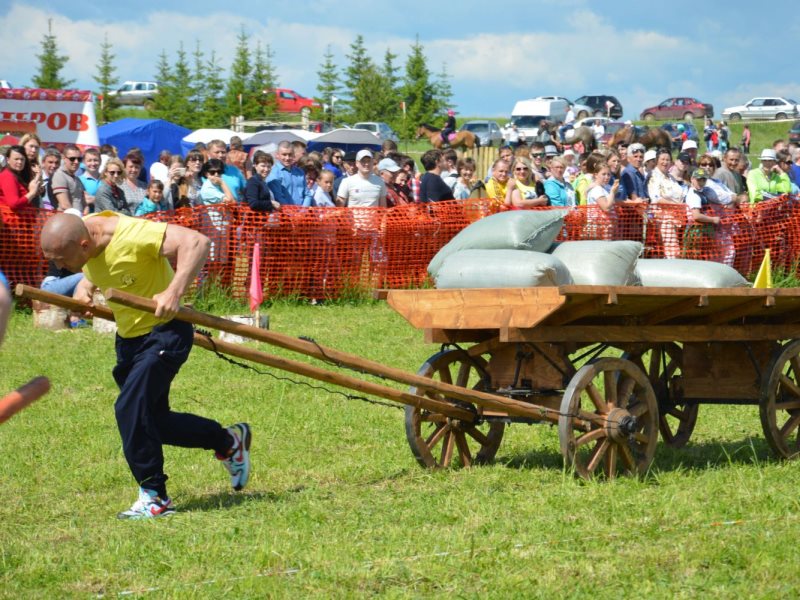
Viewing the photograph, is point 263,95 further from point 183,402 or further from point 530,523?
point 530,523

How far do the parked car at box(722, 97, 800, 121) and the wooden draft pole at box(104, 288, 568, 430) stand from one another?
62822mm

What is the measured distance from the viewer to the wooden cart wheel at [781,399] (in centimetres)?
783

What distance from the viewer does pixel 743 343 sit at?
8.20 meters

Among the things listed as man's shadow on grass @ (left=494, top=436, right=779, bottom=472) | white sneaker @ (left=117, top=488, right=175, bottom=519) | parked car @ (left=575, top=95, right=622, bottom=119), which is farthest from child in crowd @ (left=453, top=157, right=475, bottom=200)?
parked car @ (left=575, top=95, right=622, bottom=119)

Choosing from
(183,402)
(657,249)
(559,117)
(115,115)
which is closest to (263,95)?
(115,115)

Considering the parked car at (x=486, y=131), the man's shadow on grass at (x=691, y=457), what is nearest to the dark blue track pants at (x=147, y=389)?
the man's shadow on grass at (x=691, y=457)

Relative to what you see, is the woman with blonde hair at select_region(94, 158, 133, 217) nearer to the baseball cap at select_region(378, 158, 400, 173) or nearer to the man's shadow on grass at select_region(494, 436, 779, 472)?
the baseball cap at select_region(378, 158, 400, 173)

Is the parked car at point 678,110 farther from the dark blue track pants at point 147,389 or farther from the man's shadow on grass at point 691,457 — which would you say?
the dark blue track pants at point 147,389

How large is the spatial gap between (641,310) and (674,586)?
2.63m

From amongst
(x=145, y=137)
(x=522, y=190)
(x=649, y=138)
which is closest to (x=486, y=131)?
(x=145, y=137)

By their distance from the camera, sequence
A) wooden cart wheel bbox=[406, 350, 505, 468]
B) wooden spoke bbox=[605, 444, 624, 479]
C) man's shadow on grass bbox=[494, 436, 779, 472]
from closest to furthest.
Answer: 1. wooden spoke bbox=[605, 444, 624, 479]
2. wooden cart wheel bbox=[406, 350, 505, 468]
3. man's shadow on grass bbox=[494, 436, 779, 472]

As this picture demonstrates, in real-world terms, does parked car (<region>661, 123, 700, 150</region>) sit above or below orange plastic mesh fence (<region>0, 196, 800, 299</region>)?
above

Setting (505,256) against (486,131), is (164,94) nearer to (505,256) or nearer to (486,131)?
(486,131)

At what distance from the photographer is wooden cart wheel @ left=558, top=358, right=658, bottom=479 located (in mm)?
7117
